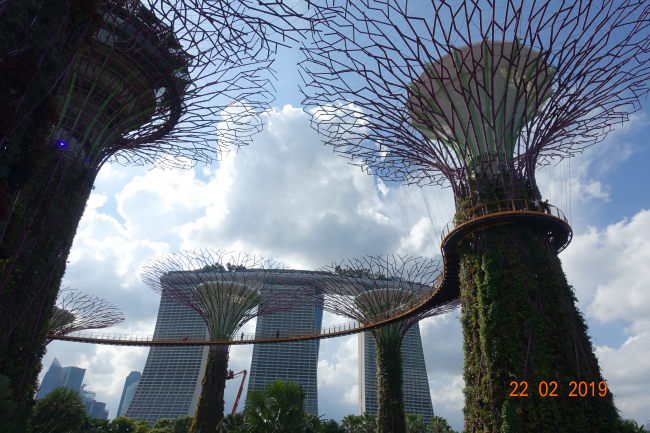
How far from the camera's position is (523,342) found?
13.2 metres

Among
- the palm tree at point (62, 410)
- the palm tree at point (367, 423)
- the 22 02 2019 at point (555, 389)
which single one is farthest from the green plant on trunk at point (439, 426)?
the palm tree at point (62, 410)

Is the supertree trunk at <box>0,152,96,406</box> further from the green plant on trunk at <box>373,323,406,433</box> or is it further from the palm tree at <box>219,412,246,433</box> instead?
the green plant on trunk at <box>373,323,406,433</box>

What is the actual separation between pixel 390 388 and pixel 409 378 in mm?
48582

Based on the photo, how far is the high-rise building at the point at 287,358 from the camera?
279 ft

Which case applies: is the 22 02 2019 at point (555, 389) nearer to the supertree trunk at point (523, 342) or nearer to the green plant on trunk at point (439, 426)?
the supertree trunk at point (523, 342)

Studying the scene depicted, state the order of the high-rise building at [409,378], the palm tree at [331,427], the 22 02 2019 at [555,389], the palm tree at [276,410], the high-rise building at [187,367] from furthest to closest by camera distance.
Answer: the high-rise building at [187,367]
the high-rise building at [409,378]
the palm tree at [331,427]
the palm tree at [276,410]
the 22 02 2019 at [555,389]

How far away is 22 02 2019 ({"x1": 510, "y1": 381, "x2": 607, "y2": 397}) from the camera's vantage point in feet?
40.1

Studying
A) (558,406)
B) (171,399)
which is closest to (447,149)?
(558,406)

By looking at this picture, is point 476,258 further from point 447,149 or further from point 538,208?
point 447,149

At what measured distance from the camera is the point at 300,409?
47.2 ft

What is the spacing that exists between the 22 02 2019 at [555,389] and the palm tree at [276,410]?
7239 millimetres

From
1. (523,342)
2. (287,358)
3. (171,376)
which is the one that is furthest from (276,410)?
(171,376)

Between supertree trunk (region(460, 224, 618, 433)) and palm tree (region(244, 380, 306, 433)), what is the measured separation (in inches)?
235

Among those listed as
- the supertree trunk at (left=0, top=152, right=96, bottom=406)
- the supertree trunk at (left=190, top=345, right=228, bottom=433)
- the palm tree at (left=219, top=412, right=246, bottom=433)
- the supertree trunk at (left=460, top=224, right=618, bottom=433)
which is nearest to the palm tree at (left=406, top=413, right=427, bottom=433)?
the palm tree at (left=219, top=412, right=246, bottom=433)
